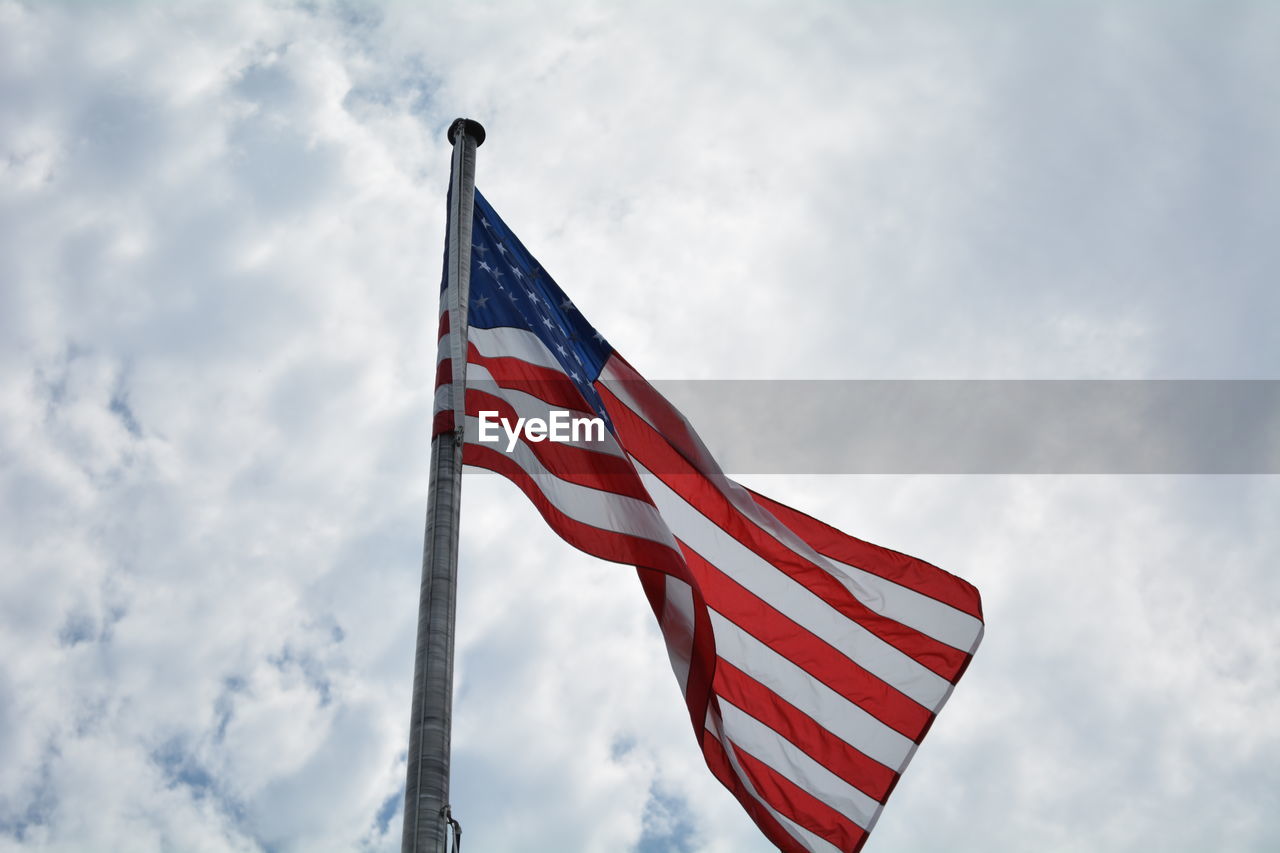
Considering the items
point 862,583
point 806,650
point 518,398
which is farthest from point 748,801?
point 518,398

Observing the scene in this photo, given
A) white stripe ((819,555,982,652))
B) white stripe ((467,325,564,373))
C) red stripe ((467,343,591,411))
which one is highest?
white stripe ((467,325,564,373))

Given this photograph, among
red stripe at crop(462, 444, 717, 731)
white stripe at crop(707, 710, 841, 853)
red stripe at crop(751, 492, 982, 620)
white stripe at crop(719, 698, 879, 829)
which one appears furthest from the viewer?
red stripe at crop(751, 492, 982, 620)

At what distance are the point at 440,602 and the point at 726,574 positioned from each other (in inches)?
186

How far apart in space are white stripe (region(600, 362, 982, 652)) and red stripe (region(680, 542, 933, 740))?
804mm

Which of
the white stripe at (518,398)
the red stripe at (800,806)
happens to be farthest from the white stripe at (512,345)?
the red stripe at (800,806)

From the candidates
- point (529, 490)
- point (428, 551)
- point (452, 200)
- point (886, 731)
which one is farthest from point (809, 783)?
point (452, 200)

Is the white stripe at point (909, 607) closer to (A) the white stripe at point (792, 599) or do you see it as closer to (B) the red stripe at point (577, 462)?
(A) the white stripe at point (792, 599)

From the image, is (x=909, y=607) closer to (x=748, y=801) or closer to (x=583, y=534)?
(x=748, y=801)

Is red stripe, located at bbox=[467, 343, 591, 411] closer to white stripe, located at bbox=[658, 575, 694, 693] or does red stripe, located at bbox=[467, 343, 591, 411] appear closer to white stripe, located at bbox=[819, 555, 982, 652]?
white stripe, located at bbox=[658, 575, 694, 693]

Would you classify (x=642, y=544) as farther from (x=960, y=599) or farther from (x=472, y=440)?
(x=960, y=599)

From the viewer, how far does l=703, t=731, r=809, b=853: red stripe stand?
497 inches

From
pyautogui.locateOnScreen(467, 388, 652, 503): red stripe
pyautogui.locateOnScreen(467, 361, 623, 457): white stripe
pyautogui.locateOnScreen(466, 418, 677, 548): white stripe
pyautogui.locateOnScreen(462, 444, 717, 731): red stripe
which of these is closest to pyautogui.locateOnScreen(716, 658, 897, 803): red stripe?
pyautogui.locateOnScreen(462, 444, 717, 731): red stripe

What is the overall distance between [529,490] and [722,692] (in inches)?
123

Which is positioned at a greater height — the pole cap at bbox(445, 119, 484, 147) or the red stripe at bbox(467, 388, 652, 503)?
the pole cap at bbox(445, 119, 484, 147)
